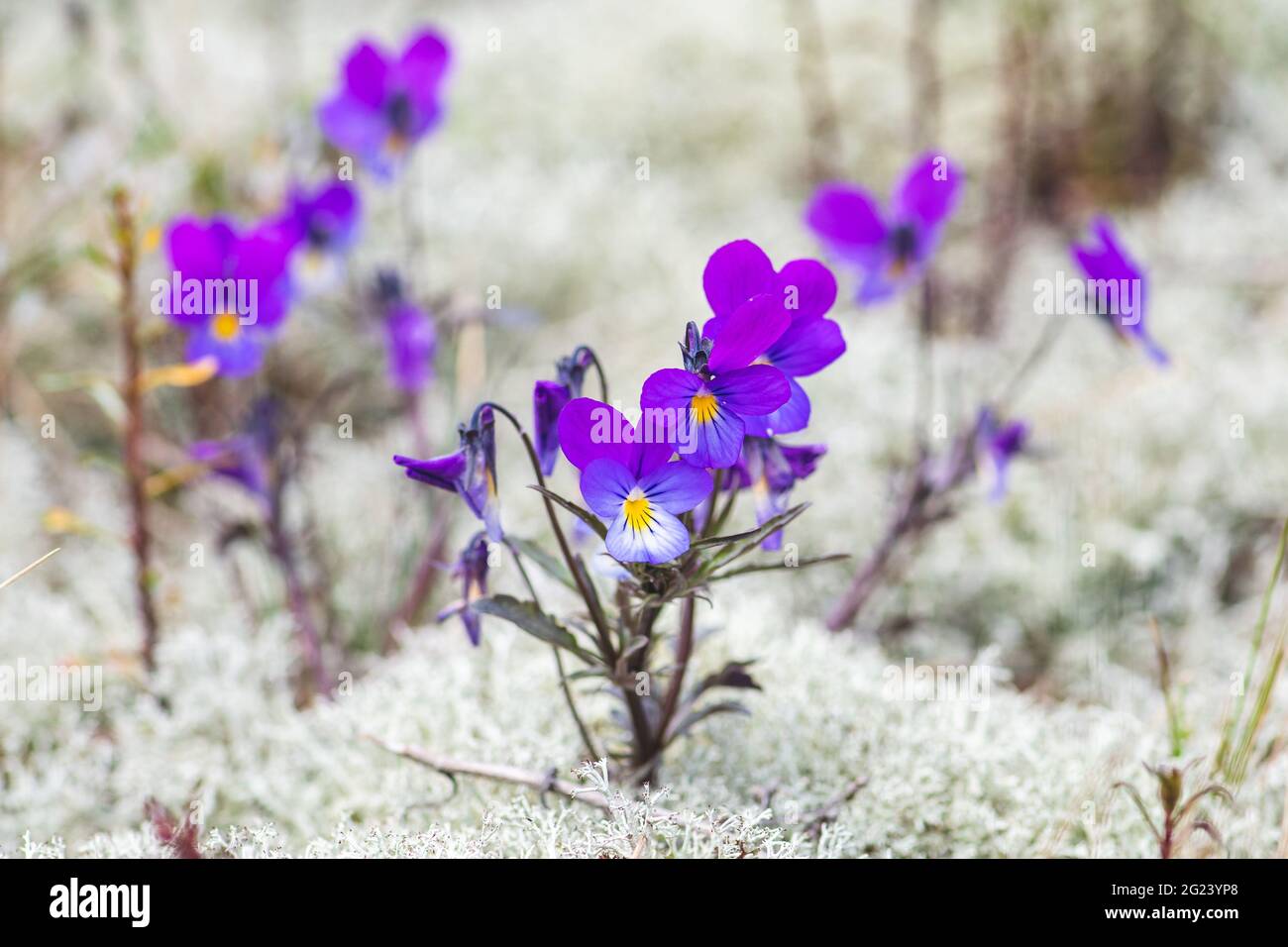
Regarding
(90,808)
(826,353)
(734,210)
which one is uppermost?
(734,210)

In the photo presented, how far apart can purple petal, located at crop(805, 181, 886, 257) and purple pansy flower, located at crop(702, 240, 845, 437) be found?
0.58 meters

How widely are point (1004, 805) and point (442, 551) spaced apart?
29.8 inches

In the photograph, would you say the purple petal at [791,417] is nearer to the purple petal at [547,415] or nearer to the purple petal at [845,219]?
the purple petal at [547,415]

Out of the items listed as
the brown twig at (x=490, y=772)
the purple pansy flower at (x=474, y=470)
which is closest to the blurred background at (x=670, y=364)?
the brown twig at (x=490, y=772)

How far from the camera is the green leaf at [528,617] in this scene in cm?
82

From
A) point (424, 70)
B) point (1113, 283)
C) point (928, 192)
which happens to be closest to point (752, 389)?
point (1113, 283)

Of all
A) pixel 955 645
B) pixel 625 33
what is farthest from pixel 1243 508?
pixel 625 33

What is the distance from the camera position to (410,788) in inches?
41.5

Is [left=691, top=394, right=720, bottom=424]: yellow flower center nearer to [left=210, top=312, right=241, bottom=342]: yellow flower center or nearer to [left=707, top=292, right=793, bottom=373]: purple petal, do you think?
[left=707, top=292, right=793, bottom=373]: purple petal

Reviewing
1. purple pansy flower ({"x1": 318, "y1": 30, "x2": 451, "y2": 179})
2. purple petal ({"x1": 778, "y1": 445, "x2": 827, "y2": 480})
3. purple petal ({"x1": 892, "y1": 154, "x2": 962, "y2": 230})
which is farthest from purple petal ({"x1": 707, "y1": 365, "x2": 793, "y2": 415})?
purple pansy flower ({"x1": 318, "y1": 30, "x2": 451, "y2": 179})

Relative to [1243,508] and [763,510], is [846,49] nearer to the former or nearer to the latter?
[1243,508]

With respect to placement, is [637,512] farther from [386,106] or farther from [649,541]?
[386,106]

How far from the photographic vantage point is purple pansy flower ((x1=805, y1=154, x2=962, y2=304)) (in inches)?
52.1

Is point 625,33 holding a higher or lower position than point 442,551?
higher
